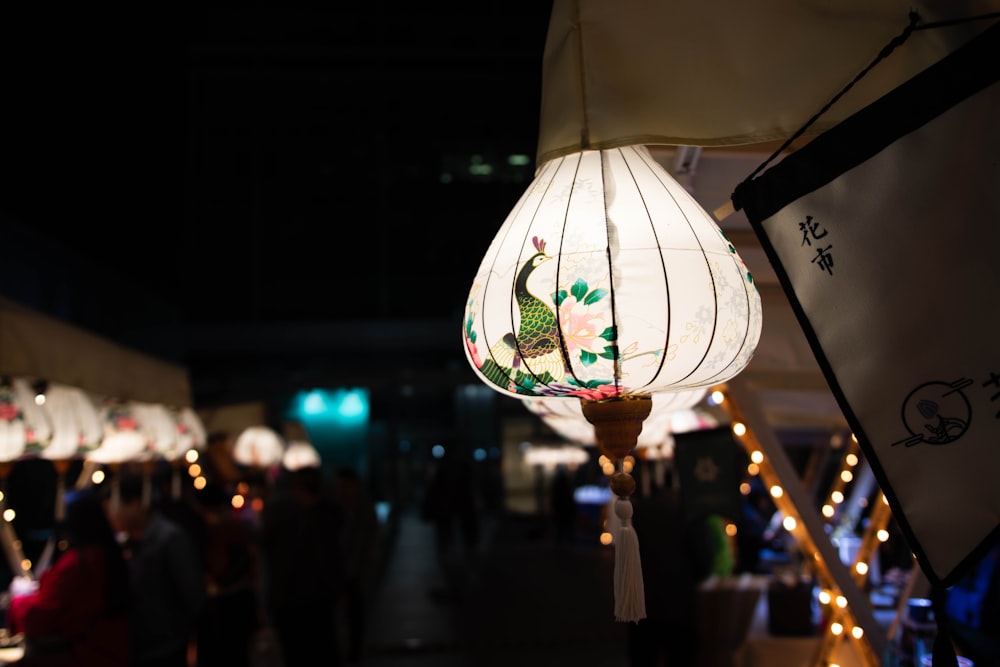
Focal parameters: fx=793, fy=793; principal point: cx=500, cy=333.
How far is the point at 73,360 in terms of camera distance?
507 centimetres

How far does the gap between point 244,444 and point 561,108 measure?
32.0 ft

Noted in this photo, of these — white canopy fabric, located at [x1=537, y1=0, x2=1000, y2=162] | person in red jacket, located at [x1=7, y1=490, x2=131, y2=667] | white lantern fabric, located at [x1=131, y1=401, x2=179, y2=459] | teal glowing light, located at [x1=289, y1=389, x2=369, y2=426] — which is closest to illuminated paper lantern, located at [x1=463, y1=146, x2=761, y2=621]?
white canopy fabric, located at [x1=537, y1=0, x2=1000, y2=162]

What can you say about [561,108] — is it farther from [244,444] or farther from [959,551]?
[244,444]

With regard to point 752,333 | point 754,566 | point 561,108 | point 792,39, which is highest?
point 792,39

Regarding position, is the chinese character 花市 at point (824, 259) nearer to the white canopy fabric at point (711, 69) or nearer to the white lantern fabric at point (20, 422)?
the white canopy fabric at point (711, 69)

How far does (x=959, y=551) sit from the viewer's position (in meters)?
1.29

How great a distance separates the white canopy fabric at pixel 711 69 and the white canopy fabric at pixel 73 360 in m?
3.82

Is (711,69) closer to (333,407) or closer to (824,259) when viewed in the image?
(824,259)

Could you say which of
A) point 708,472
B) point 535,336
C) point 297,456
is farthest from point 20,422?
point 297,456

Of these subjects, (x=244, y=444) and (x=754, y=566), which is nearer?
(x=754, y=566)

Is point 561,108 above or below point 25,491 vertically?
above

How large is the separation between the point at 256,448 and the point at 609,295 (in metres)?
9.84

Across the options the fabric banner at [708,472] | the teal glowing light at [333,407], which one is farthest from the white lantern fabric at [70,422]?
the teal glowing light at [333,407]

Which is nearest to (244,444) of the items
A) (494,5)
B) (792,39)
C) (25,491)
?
(25,491)
